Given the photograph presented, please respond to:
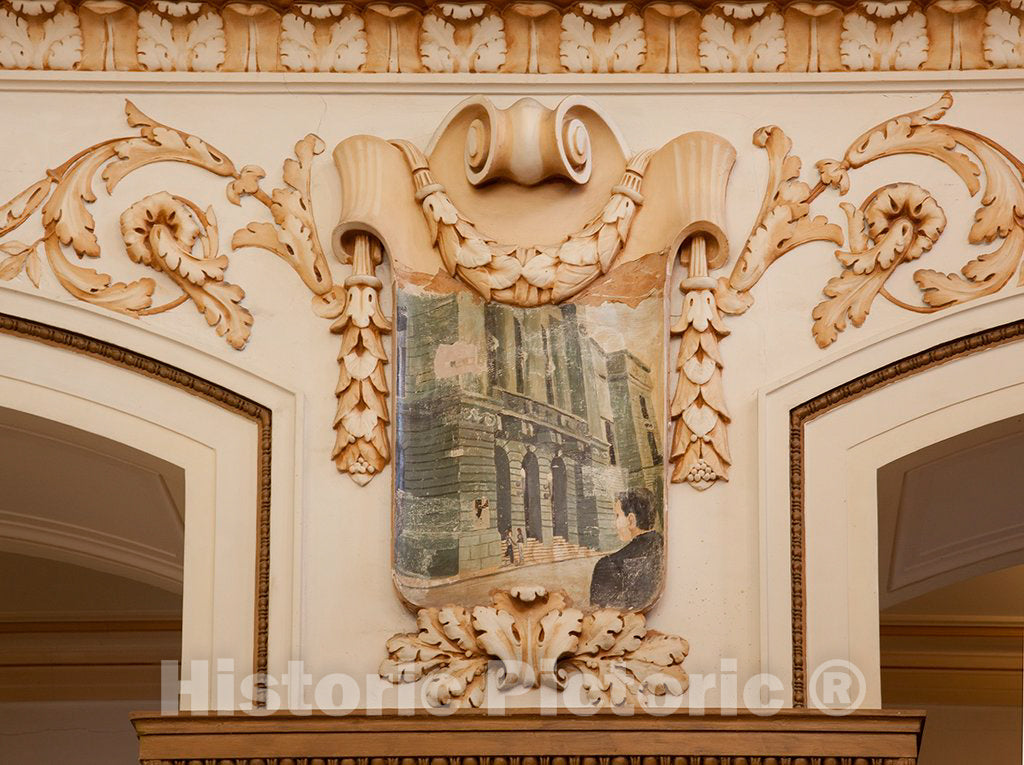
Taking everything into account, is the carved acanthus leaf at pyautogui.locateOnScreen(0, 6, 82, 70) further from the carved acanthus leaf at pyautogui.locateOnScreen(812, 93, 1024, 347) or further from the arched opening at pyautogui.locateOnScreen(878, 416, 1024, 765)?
the arched opening at pyautogui.locateOnScreen(878, 416, 1024, 765)

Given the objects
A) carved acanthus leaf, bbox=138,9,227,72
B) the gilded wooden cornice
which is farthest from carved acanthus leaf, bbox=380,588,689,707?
carved acanthus leaf, bbox=138,9,227,72

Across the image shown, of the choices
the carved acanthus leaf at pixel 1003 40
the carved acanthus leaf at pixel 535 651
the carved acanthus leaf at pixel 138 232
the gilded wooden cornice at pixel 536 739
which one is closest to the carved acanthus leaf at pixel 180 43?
the carved acanthus leaf at pixel 138 232

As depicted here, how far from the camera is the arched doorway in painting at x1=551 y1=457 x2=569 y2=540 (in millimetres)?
5793

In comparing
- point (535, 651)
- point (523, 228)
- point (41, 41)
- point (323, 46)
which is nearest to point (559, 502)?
point (535, 651)

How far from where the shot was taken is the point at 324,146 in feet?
20.2

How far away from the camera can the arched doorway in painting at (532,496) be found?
580cm

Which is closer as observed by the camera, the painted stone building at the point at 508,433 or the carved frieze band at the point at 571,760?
the carved frieze band at the point at 571,760

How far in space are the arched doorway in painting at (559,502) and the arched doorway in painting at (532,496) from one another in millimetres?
37

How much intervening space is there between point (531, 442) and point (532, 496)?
0.52ft

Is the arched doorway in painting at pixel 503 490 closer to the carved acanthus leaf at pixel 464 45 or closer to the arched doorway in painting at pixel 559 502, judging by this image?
the arched doorway in painting at pixel 559 502

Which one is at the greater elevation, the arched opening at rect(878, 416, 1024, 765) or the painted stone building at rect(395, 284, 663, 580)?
the painted stone building at rect(395, 284, 663, 580)

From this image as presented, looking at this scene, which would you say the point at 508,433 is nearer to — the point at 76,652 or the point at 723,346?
the point at 723,346

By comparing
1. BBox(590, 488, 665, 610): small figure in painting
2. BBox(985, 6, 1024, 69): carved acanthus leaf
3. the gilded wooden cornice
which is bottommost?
the gilded wooden cornice

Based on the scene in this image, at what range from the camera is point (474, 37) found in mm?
6211
